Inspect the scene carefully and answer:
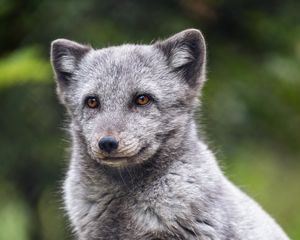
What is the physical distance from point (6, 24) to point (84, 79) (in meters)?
5.41

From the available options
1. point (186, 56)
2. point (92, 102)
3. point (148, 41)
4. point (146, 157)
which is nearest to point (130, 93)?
point (92, 102)

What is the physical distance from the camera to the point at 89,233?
10.3 meters

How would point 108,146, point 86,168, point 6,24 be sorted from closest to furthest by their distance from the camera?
point 108,146 < point 86,168 < point 6,24

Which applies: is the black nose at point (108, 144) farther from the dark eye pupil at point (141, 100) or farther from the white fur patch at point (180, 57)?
the white fur patch at point (180, 57)

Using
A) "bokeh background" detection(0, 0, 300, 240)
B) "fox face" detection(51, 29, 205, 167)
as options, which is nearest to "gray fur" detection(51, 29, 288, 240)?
"fox face" detection(51, 29, 205, 167)

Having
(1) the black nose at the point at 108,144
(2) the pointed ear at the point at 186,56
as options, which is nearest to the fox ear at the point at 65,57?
(2) the pointed ear at the point at 186,56

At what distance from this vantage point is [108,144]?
32.4ft

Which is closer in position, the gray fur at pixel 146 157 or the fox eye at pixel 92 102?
the gray fur at pixel 146 157

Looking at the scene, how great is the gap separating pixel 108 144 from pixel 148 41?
599 centimetres

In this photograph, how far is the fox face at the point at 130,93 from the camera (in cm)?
1005

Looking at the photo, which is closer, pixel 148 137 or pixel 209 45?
pixel 148 137

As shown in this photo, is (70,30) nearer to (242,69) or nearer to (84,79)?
(242,69)

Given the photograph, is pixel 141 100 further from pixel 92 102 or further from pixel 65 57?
pixel 65 57

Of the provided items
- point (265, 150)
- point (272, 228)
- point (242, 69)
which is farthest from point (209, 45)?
point (272, 228)
